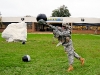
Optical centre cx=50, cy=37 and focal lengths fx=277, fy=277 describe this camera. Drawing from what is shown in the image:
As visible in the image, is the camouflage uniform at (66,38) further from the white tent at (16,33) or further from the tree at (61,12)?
the tree at (61,12)

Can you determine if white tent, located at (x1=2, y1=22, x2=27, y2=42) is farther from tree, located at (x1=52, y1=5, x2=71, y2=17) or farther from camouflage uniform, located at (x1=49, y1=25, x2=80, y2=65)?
tree, located at (x1=52, y1=5, x2=71, y2=17)

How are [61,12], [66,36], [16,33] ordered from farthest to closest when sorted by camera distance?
[61,12] → [16,33] → [66,36]

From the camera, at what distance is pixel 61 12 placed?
114m

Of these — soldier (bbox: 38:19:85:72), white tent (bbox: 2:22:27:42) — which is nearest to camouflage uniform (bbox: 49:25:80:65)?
soldier (bbox: 38:19:85:72)

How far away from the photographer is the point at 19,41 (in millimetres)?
25438

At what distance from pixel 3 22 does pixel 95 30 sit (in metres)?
25.8

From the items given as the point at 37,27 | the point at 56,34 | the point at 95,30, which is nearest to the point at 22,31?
the point at 56,34

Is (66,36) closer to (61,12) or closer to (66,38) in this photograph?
(66,38)

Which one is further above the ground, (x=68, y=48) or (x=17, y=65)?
(x=68, y=48)

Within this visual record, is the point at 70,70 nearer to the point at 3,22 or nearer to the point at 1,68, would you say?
the point at 1,68

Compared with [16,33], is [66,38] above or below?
above

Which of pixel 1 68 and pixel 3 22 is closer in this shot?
pixel 1 68

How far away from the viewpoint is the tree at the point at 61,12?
370 ft

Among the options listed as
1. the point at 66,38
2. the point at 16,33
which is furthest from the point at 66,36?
the point at 16,33
